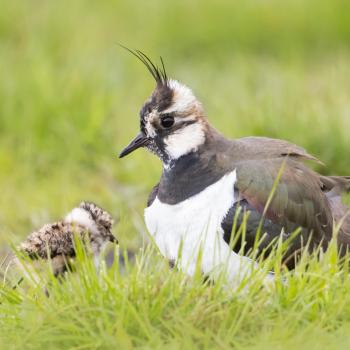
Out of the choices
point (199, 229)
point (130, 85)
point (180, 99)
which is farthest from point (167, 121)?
point (130, 85)

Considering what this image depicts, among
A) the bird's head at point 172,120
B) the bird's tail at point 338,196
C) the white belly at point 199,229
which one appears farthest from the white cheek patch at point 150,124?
the bird's tail at point 338,196

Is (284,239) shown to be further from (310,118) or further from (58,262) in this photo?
(310,118)

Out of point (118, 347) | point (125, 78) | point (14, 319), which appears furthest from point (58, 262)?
point (125, 78)

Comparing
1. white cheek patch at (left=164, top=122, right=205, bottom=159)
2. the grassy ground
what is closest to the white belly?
the grassy ground

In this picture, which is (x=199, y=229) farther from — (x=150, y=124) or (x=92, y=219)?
(x=92, y=219)

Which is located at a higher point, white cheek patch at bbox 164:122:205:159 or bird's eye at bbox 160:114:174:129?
bird's eye at bbox 160:114:174:129

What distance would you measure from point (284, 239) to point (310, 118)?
2.69 meters

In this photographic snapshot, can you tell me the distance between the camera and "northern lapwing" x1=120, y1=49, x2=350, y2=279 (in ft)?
15.7

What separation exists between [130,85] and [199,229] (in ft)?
17.6

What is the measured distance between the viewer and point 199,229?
15.7ft

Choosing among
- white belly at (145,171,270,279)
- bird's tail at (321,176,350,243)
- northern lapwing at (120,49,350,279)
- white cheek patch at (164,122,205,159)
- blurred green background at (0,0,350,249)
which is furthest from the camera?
blurred green background at (0,0,350,249)

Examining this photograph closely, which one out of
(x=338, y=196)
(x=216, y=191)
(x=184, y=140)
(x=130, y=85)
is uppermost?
(x=130, y=85)

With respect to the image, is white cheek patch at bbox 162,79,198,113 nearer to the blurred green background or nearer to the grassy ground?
the grassy ground

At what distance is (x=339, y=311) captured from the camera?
4.26 m
